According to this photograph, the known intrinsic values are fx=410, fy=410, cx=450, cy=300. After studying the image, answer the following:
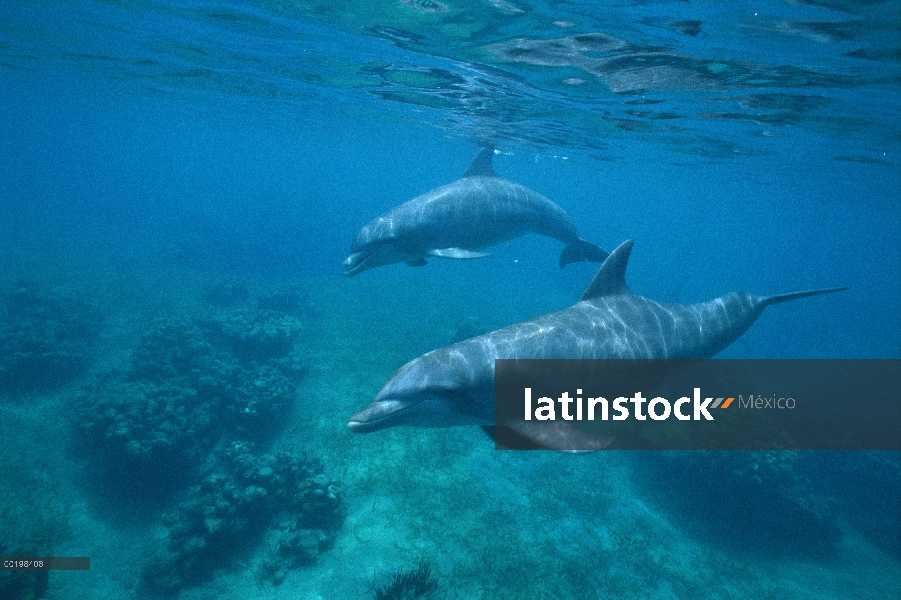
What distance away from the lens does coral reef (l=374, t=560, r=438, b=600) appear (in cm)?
637

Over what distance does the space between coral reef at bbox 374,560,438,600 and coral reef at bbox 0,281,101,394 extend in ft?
39.3

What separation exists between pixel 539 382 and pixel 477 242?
5.00m

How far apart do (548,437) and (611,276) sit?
8.61 feet

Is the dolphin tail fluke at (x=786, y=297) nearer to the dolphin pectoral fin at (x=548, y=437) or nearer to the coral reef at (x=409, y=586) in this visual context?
the dolphin pectoral fin at (x=548, y=437)

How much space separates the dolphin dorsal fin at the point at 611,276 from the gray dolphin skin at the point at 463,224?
91.1 inches

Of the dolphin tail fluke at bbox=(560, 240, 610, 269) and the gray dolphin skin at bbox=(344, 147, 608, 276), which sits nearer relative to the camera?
the gray dolphin skin at bbox=(344, 147, 608, 276)

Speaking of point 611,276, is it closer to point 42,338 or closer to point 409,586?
point 409,586

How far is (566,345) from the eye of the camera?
484 centimetres

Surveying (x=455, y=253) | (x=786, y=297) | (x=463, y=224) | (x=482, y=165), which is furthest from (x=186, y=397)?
(x=786, y=297)

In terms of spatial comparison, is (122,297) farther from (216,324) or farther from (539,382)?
(539,382)

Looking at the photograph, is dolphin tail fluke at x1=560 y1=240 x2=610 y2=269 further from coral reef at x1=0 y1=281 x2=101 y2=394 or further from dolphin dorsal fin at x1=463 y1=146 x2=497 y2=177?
coral reef at x1=0 y1=281 x2=101 y2=394

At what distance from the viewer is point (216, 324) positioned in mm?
16094

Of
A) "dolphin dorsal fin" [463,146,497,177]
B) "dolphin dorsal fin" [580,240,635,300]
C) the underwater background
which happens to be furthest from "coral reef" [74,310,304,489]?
"dolphin dorsal fin" [580,240,635,300]

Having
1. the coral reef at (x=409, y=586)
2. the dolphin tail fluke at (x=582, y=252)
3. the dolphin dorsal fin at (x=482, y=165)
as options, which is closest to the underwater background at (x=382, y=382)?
the coral reef at (x=409, y=586)
